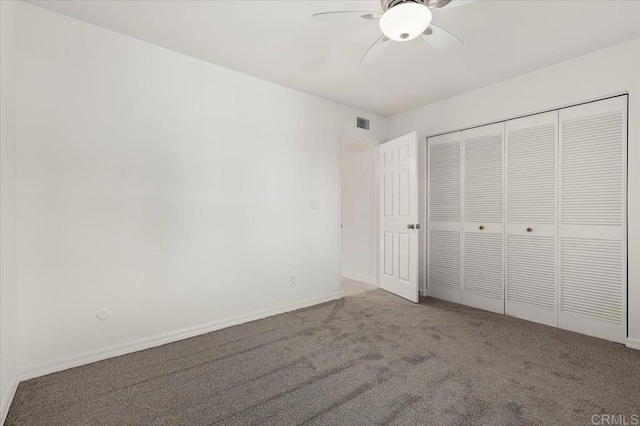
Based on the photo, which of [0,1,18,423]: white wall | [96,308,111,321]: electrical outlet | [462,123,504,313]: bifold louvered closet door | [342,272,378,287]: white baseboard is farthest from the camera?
[342,272,378,287]: white baseboard

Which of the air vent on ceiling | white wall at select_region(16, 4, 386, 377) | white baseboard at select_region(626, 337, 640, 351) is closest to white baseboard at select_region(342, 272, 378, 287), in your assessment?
white wall at select_region(16, 4, 386, 377)

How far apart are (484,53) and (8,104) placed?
3.60m

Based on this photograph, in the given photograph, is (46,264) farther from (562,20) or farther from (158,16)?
(562,20)

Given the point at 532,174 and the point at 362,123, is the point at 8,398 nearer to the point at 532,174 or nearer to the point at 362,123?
the point at 362,123

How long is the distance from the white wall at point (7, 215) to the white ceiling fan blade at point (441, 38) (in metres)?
2.54

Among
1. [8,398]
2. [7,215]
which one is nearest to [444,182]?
[7,215]

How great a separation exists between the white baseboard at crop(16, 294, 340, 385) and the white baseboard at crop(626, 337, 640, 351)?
3077 millimetres

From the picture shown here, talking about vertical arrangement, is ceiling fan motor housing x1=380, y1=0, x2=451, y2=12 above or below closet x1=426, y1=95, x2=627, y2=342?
above

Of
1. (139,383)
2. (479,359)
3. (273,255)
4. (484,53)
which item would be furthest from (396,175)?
(139,383)

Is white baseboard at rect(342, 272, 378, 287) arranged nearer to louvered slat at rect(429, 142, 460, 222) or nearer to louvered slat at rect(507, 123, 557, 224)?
Answer: louvered slat at rect(429, 142, 460, 222)

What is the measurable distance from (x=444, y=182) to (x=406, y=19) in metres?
2.67

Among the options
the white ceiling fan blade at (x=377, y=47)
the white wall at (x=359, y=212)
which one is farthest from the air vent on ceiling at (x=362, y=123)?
the white ceiling fan blade at (x=377, y=47)

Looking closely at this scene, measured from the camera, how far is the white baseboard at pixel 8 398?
161cm

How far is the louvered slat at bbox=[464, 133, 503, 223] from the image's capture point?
11.2ft
